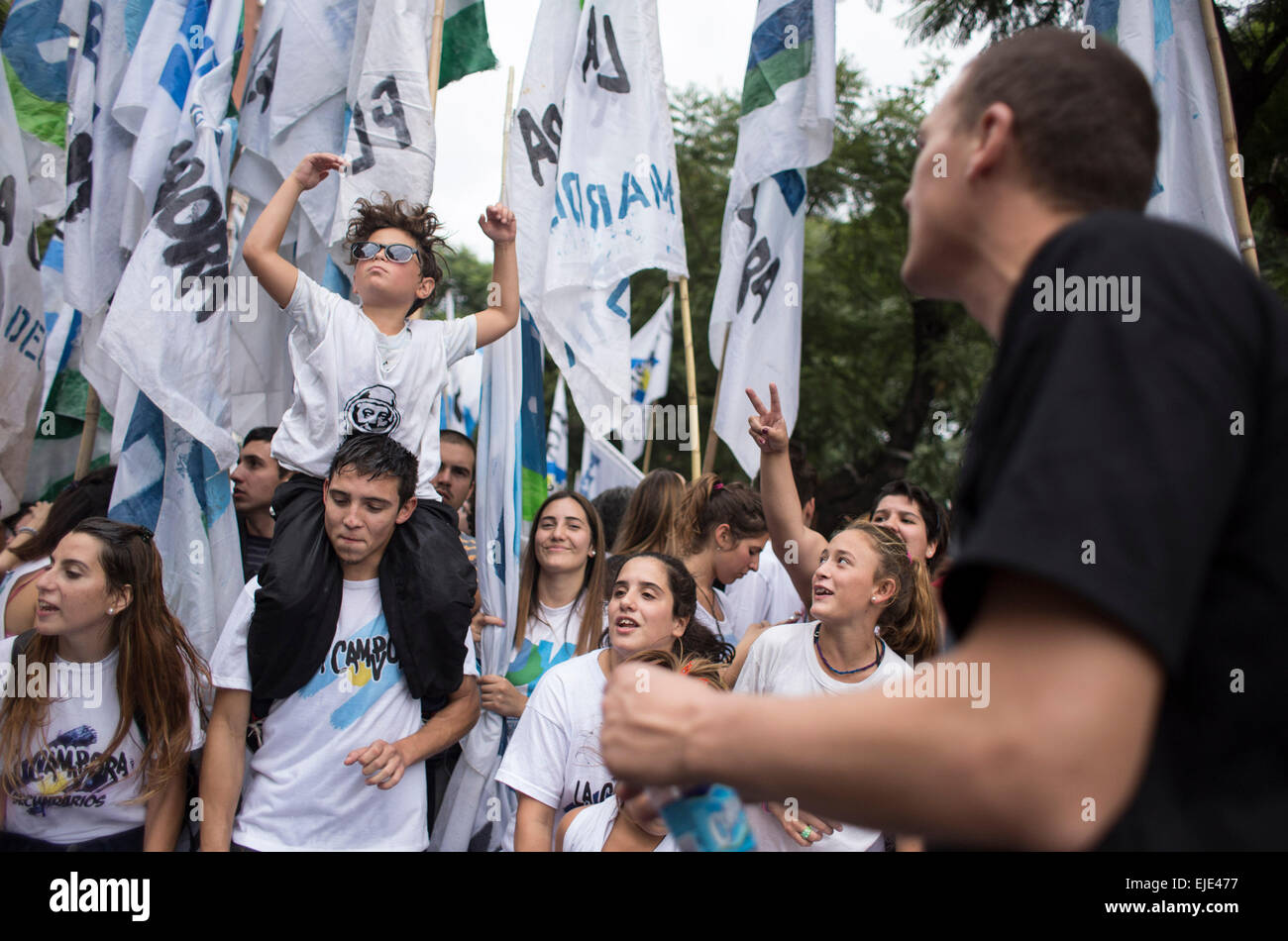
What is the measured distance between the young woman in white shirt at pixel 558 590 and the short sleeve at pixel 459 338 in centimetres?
108

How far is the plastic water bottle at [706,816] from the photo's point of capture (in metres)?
1.08

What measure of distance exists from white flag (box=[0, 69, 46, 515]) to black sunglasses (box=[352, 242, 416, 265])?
204cm

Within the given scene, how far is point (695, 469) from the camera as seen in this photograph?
588cm

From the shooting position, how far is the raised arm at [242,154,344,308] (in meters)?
3.64

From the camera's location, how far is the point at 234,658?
3467mm

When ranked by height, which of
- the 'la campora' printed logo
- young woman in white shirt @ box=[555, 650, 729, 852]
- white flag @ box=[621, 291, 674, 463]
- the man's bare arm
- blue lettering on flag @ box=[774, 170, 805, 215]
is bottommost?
young woman in white shirt @ box=[555, 650, 729, 852]

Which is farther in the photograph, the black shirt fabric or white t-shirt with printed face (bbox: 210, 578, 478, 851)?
white t-shirt with printed face (bbox: 210, 578, 478, 851)

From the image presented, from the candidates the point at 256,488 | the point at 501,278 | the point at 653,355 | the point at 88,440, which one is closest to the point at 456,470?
the point at 256,488

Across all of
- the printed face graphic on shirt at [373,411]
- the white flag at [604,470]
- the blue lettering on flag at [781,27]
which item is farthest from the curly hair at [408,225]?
the blue lettering on flag at [781,27]

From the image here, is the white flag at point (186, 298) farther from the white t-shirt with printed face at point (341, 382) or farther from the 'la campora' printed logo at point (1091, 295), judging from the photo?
the 'la campora' printed logo at point (1091, 295)

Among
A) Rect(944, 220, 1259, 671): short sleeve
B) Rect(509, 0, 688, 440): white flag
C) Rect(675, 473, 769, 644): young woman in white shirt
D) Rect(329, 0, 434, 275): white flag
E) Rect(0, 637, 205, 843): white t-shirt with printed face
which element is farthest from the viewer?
Rect(509, 0, 688, 440): white flag

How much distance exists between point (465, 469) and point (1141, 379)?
5.33 meters

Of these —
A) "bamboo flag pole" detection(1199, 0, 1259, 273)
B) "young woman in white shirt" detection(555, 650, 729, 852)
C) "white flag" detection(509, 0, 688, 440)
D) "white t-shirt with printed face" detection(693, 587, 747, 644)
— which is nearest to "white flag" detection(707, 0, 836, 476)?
"white flag" detection(509, 0, 688, 440)

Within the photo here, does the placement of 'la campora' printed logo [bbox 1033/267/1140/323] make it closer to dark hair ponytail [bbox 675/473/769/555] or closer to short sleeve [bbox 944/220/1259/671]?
short sleeve [bbox 944/220/1259/671]
